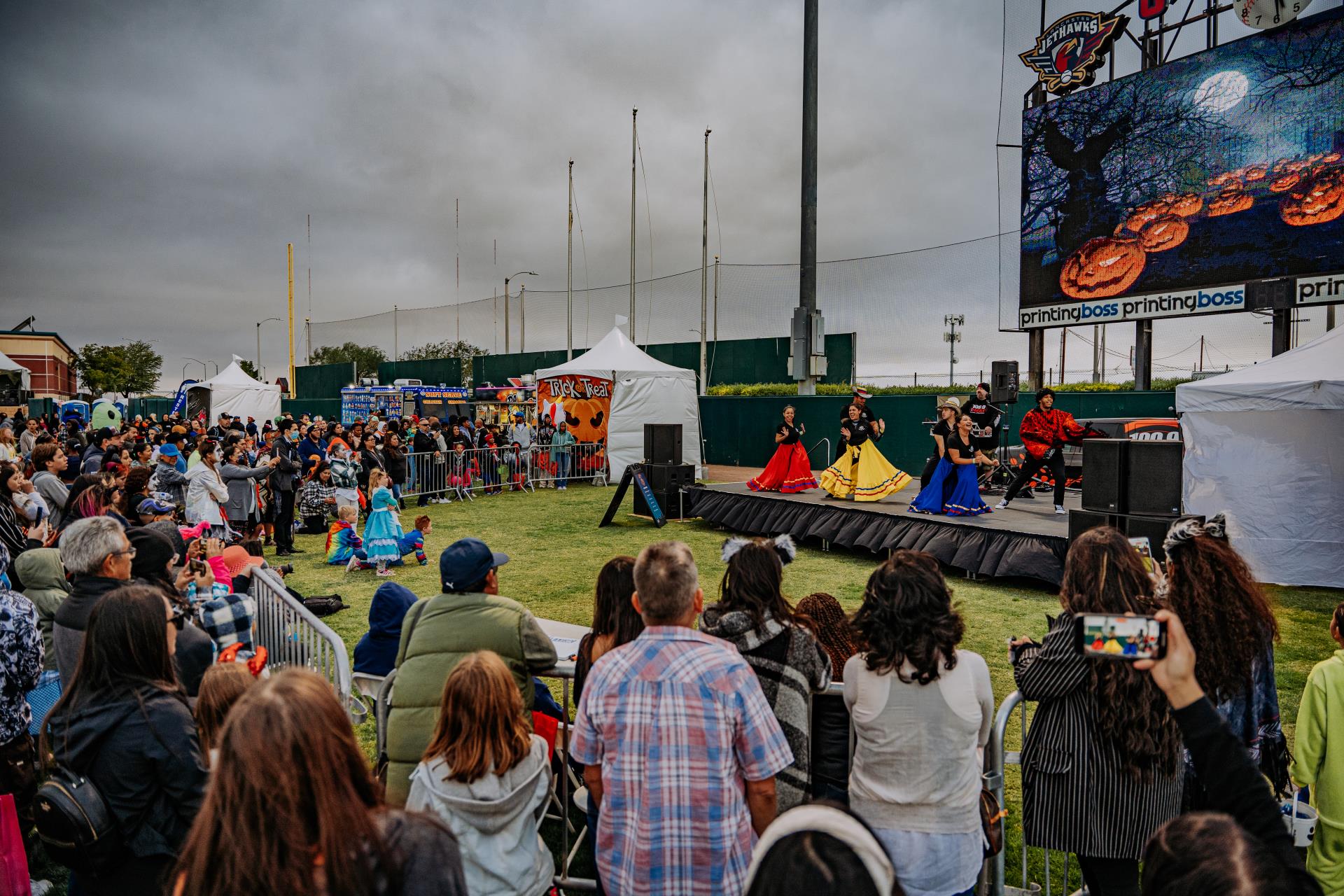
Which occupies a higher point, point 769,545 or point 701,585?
point 769,545

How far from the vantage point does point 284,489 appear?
10852 mm

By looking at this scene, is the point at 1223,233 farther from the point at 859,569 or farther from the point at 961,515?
the point at 859,569

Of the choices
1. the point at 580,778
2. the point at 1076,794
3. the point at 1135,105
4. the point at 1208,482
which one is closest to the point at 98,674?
the point at 580,778

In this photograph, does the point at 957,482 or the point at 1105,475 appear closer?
the point at 1105,475

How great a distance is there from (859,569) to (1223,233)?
7.59 m

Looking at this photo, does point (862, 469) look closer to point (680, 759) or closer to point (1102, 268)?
point (1102, 268)

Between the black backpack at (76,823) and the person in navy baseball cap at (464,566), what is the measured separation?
1.22 m

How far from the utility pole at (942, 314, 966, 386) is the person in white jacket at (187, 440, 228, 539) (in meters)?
16.9

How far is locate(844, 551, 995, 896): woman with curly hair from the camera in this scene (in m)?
2.32

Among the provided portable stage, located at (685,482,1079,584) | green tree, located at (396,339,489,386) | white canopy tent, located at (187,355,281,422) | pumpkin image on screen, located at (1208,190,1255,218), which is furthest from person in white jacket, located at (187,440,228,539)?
green tree, located at (396,339,489,386)

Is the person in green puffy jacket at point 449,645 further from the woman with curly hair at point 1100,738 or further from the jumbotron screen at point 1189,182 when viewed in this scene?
the jumbotron screen at point 1189,182

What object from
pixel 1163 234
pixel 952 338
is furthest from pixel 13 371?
pixel 1163 234

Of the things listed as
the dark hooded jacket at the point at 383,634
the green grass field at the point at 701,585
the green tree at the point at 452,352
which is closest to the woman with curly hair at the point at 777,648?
the green grass field at the point at 701,585

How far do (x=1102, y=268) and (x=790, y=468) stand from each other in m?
6.05
